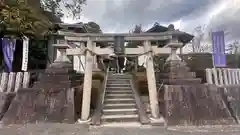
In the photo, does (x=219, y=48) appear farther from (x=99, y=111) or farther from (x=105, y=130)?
(x=105, y=130)

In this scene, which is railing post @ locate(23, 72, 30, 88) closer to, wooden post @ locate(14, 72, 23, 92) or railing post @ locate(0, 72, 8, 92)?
wooden post @ locate(14, 72, 23, 92)

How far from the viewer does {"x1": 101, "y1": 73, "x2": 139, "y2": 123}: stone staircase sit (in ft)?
21.4

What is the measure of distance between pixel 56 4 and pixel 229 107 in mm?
10837

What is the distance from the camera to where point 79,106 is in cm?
732

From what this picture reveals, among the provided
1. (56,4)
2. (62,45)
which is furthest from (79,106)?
(56,4)

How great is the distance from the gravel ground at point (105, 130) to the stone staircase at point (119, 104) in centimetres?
68

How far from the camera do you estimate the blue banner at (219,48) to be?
31.3 ft

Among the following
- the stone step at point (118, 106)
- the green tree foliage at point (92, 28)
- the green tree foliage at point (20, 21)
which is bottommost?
the stone step at point (118, 106)

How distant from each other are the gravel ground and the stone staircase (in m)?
0.68

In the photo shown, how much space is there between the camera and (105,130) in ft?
18.5

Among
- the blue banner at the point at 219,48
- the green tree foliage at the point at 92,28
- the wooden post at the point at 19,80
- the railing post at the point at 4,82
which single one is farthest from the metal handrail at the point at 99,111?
the green tree foliage at the point at 92,28

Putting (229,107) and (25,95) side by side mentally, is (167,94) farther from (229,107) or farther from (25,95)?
(25,95)

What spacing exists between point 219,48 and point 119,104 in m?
5.86

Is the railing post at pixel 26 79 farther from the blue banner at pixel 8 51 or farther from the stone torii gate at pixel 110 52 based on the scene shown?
the stone torii gate at pixel 110 52
